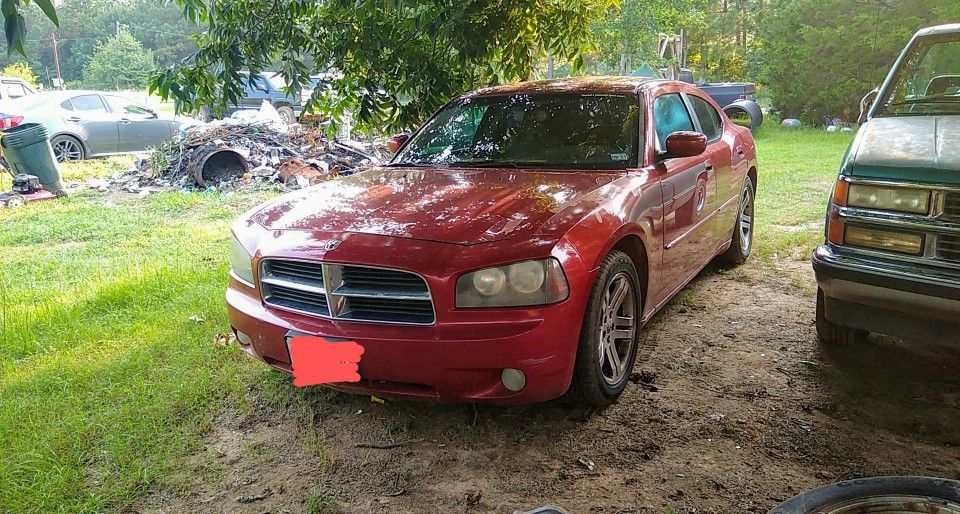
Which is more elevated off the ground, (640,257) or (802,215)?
(640,257)

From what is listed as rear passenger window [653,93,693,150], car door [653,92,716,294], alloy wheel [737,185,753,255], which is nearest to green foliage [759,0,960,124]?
alloy wheel [737,185,753,255]

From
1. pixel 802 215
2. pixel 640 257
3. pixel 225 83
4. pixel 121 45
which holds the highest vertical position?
pixel 121 45

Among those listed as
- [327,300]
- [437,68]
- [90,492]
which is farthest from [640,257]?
[437,68]

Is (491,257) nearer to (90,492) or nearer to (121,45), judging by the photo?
(90,492)

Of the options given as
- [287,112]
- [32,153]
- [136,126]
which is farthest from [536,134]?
[287,112]

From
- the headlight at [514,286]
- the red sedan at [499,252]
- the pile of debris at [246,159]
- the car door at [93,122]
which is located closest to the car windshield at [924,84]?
the red sedan at [499,252]

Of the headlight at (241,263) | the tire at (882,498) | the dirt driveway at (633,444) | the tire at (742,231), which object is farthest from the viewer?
the tire at (742,231)

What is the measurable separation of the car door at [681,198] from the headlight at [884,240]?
0.85 metres

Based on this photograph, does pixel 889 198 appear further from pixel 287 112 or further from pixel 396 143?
pixel 287 112

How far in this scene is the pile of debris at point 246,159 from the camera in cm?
1027

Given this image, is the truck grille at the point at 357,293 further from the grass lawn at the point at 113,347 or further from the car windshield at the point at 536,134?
the car windshield at the point at 536,134

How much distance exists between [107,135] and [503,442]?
1312 centimetres

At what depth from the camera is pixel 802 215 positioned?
6.96 metres

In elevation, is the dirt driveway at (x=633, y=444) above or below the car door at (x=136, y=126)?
below
